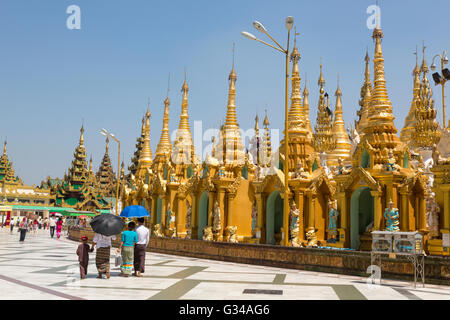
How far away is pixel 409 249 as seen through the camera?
1382 cm

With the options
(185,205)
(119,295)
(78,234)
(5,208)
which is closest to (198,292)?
(119,295)

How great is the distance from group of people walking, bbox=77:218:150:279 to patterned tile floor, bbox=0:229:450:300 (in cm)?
35

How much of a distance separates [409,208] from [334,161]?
1142 cm

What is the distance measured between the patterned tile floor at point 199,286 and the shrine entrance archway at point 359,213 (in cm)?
438

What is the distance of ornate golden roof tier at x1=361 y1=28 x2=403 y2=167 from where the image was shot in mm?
19883

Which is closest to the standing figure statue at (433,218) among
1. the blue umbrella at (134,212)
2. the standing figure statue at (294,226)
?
the standing figure statue at (294,226)

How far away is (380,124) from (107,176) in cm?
8318

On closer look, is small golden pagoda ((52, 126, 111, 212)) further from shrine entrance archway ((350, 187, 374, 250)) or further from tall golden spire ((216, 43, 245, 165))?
shrine entrance archway ((350, 187, 374, 250))

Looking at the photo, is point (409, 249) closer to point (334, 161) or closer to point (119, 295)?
point (119, 295)

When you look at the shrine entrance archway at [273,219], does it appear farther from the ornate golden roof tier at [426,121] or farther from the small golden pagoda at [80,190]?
the small golden pagoda at [80,190]

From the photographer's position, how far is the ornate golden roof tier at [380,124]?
19.9m

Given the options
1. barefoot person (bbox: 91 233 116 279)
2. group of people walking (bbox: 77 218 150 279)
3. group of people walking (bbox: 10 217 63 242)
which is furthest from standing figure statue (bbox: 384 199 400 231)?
group of people walking (bbox: 10 217 63 242)

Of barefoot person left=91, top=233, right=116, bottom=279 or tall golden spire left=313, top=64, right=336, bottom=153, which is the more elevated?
tall golden spire left=313, top=64, right=336, bottom=153
